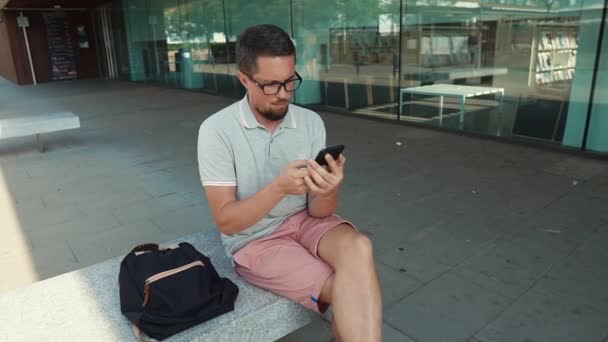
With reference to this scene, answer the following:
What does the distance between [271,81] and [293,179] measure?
0.46 metres

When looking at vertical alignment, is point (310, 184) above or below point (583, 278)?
above

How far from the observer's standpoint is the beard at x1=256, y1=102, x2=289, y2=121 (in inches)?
79.0

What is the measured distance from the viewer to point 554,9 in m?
5.87

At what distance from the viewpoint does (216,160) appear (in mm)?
1962

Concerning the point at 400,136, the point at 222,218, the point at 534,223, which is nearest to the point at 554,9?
the point at 400,136

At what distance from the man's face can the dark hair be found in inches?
0.9

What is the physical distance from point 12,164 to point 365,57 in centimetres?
613

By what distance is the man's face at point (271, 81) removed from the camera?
6.12 feet

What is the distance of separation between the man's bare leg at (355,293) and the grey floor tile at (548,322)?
1039 mm

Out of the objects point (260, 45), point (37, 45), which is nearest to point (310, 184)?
point (260, 45)

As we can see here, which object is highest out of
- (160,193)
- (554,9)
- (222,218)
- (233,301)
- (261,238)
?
(554,9)

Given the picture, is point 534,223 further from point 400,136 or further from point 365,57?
point 365,57

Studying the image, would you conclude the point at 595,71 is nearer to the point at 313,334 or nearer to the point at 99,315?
the point at 313,334

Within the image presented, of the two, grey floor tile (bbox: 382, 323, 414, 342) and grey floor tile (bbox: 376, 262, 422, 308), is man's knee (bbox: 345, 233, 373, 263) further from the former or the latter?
grey floor tile (bbox: 376, 262, 422, 308)
